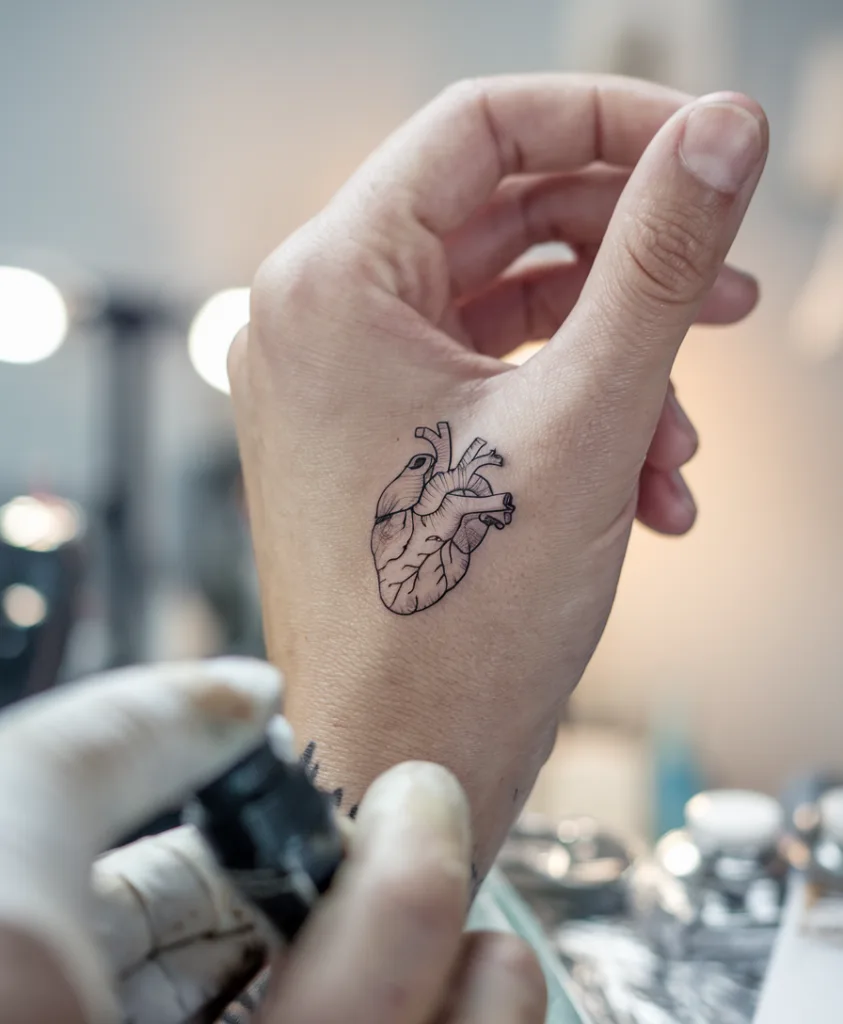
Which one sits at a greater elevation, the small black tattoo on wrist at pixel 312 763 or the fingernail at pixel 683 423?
the fingernail at pixel 683 423

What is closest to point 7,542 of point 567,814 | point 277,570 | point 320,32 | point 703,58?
point 277,570

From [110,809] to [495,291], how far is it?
2.04ft

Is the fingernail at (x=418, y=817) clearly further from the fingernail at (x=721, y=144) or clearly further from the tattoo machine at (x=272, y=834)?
the fingernail at (x=721, y=144)

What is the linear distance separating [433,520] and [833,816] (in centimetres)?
42

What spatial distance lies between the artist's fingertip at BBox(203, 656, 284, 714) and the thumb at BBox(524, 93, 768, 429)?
0.86 feet

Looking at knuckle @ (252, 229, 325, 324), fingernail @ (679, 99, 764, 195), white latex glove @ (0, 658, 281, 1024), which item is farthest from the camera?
knuckle @ (252, 229, 325, 324)

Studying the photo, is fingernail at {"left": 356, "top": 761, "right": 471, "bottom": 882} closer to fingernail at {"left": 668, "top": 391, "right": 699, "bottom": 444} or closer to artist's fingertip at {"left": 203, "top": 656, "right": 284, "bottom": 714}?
artist's fingertip at {"left": 203, "top": 656, "right": 284, "bottom": 714}

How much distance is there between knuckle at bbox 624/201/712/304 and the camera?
1.50 feet

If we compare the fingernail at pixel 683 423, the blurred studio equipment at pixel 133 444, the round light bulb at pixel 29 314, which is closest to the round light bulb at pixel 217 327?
the blurred studio equipment at pixel 133 444

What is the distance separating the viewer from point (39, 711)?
0.26 meters

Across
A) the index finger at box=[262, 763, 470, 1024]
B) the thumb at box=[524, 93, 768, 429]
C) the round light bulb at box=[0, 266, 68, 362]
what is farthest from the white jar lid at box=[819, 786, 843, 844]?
the round light bulb at box=[0, 266, 68, 362]

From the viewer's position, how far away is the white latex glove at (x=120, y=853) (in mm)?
216

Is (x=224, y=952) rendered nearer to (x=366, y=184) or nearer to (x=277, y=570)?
(x=277, y=570)

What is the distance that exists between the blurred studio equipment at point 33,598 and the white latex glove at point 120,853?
2.45ft
